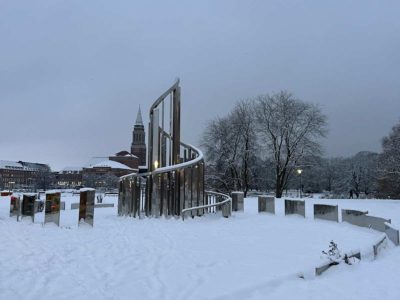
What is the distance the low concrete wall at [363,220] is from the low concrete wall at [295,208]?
7.57 feet

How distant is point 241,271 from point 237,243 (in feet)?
9.06

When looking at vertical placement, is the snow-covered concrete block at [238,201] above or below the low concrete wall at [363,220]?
above

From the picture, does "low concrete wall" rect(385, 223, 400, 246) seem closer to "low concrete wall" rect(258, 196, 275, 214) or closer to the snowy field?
the snowy field

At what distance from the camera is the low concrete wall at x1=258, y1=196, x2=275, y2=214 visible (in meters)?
17.3

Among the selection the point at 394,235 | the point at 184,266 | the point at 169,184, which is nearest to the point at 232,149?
the point at 169,184

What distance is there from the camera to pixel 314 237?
9.99 meters

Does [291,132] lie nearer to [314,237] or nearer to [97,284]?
[314,237]

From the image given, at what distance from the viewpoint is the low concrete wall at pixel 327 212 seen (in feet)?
46.2

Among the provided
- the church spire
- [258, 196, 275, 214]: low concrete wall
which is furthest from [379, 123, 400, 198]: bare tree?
the church spire

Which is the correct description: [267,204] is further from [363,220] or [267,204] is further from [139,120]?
[139,120]

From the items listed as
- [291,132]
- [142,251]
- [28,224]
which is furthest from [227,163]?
[142,251]

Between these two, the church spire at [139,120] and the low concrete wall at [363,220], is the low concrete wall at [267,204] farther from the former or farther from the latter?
the church spire at [139,120]

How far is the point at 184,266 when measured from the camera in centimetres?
646

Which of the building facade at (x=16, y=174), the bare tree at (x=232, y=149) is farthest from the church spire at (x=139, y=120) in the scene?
the bare tree at (x=232, y=149)
